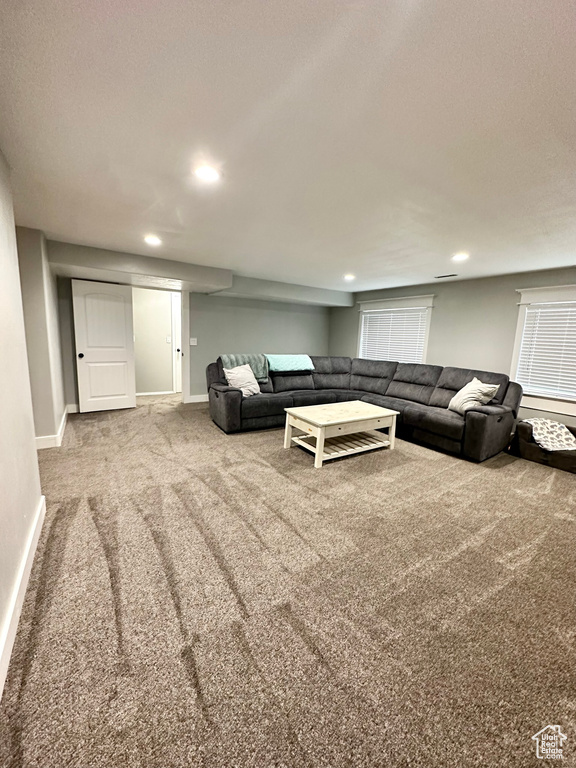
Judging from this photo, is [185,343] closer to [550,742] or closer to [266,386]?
[266,386]

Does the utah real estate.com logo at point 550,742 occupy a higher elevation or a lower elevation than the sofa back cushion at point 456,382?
lower

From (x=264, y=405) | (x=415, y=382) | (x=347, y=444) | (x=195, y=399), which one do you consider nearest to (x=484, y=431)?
(x=347, y=444)

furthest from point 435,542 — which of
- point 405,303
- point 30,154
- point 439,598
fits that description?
point 405,303

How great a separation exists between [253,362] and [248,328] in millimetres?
1387

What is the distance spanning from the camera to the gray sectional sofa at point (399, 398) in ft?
11.1

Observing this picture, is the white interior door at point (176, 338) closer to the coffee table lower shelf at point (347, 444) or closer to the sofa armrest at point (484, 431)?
the coffee table lower shelf at point (347, 444)

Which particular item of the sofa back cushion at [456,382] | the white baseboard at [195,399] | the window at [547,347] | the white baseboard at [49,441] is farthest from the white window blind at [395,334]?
the white baseboard at [49,441]

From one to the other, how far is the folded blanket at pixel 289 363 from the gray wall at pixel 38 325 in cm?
285

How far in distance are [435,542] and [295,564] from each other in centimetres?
94

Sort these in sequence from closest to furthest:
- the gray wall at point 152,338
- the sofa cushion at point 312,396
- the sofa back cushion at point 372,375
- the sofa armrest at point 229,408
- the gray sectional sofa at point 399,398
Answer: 1. the gray sectional sofa at point 399,398
2. the sofa armrest at point 229,408
3. the sofa cushion at point 312,396
4. the sofa back cushion at point 372,375
5. the gray wall at point 152,338

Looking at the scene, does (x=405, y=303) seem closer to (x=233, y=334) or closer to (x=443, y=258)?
(x=443, y=258)

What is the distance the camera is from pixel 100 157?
170cm

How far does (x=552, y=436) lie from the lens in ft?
10.8

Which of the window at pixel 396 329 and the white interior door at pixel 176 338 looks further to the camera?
the white interior door at pixel 176 338
